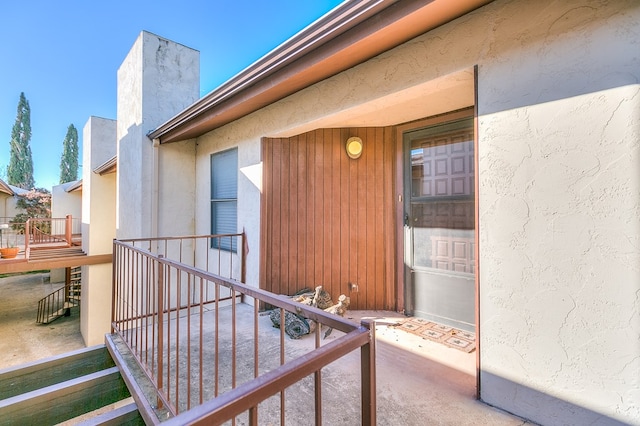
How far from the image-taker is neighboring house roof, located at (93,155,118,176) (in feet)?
24.5

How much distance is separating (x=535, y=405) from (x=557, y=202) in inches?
45.1

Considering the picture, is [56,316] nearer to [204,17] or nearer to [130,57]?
[130,57]

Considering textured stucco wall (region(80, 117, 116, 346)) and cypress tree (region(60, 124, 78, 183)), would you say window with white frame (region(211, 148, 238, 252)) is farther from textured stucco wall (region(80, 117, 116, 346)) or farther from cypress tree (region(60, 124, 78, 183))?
cypress tree (region(60, 124, 78, 183))

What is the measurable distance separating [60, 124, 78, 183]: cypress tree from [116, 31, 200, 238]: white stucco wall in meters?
25.8

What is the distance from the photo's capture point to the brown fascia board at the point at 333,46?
1.81m

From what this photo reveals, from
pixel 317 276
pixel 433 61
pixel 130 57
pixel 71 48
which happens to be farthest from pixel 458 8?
pixel 71 48

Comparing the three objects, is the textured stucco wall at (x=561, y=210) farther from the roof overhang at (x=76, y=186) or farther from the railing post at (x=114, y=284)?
the roof overhang at (x=76, y=186)

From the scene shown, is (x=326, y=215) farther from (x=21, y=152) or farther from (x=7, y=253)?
(x=21, y=152)

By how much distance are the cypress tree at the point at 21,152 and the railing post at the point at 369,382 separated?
102 ft

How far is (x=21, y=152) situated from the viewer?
22.4 meters

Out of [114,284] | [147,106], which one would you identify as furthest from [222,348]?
[147,106]

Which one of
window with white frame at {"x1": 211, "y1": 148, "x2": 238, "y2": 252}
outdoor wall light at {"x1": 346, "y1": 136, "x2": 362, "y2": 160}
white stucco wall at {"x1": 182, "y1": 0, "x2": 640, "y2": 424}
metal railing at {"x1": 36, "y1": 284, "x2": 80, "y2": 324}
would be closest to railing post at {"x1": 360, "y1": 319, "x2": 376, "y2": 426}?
white stucco wall at {"x1": 182, "y1": 0, "x2": 640, "y2": 424}

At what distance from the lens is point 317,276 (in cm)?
376

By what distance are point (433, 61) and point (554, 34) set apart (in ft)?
2.30
